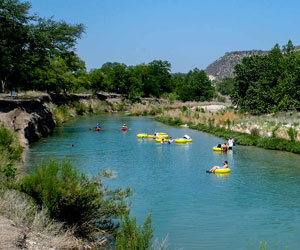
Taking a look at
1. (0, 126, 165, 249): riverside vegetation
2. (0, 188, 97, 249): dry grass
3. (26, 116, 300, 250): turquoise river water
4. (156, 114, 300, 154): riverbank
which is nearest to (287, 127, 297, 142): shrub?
(156, 114, 300, 154): riverbank

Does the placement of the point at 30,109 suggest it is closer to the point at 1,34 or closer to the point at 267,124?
the point at 1,34

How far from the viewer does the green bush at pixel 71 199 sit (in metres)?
13.0

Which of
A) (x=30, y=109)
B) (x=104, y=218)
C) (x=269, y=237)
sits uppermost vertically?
(x=30, y=109)

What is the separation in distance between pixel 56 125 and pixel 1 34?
57.2 feet

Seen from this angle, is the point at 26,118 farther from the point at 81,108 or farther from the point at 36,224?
the point at 81,108

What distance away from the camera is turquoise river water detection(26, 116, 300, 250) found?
15.8 m

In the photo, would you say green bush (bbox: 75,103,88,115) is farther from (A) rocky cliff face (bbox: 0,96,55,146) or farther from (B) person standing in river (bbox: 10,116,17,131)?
(B) person standing in river (bbox: 10,116,17,131)

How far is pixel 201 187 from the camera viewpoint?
73.7ft

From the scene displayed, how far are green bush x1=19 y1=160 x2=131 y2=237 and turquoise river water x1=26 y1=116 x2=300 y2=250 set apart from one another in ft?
8.42

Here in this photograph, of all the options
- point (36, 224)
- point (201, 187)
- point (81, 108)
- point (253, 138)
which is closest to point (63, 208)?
point (36, 224)

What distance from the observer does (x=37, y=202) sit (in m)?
13.4

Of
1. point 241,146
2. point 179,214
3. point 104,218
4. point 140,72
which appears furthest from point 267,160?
point 140,72

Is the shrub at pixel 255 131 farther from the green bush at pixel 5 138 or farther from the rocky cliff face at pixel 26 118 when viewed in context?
the green bush at pixel 5 138

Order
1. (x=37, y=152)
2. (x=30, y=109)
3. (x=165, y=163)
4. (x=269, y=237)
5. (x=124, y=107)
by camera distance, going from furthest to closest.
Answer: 1. (x=124, y=107)
2. (x=30, y=109)
3. (x=37, y=152)
4. (x=165, y=163)
5. (x=269, y=237)
